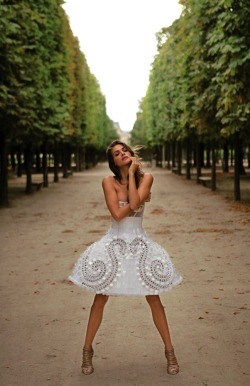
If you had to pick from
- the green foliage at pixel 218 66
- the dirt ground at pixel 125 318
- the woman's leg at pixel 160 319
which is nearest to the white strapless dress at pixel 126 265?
the woman's leg at pixel 160 319

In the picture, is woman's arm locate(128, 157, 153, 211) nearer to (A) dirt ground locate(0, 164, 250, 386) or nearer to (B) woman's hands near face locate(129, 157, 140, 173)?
(B) woman's hands near face locate(129, 157, 140, 173)

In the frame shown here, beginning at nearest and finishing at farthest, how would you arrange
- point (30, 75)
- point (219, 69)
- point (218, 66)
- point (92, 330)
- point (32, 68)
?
point (92, 330)
point (218, 66)
point (219, 69)
point (30, 75)
point (32, 68)

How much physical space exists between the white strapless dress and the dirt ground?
2.38ft

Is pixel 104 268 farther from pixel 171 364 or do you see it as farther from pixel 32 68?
pixel 32 68

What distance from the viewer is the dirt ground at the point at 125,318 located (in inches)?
205

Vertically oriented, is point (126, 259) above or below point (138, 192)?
below

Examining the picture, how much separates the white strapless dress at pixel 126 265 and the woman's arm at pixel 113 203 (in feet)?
0.22

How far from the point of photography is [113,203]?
508 centimetres

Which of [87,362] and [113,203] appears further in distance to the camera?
[87,362]

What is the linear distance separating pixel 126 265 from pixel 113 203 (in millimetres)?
499

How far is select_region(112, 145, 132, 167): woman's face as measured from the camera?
5.18 m

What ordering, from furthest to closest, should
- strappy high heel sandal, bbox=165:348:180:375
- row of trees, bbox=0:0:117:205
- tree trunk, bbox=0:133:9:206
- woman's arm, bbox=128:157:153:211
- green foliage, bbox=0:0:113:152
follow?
tree trunk, bbox=0:133:9:206, row of trees, bbox=0:0:117:205, green foliage, bbox=0:0:113:152, strappy high heel sandal, bbox=165:348:180:375, woman's arm, bbox=128:157:153:211

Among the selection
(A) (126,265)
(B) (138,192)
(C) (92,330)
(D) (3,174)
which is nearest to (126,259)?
(A) (126,265)

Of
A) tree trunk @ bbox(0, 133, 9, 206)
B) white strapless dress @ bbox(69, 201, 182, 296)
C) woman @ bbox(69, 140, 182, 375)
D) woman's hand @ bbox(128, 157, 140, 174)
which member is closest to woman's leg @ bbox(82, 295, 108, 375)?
woman @ bbox(69, 140, 182, 375)
